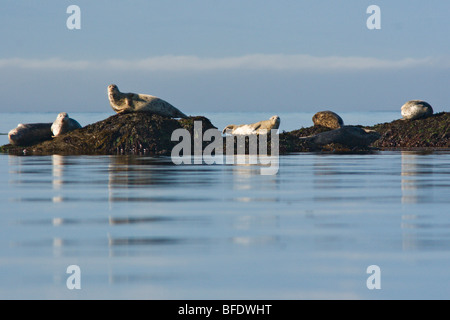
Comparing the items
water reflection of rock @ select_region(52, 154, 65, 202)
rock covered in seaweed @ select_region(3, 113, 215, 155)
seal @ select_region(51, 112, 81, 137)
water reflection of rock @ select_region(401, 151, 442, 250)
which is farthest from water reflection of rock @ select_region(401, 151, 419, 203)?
seal @ select_region(51, 112, 81, 137)

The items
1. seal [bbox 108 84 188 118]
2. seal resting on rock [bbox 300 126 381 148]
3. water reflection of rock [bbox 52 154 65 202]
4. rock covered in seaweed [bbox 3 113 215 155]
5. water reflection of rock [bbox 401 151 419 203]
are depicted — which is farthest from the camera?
seal resting on rock [bbox 300 126 381 148]

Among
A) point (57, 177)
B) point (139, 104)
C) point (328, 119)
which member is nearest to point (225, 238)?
point (57, 177)

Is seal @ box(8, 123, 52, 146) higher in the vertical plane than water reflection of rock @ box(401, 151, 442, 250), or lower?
higher

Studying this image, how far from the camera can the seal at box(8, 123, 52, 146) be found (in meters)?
27.8

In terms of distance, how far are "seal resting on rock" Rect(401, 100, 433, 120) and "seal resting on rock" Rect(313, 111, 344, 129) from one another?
9.06 ft

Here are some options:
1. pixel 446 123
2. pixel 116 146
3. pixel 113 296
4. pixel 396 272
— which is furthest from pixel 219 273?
pixel 446 123

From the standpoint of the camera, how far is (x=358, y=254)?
19.9ft

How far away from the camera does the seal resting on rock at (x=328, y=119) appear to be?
32969 mm

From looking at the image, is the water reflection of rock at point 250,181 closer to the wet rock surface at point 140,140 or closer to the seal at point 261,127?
the wet rock surface at point 140,140

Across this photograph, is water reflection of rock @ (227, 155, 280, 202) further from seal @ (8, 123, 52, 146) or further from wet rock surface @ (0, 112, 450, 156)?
seal @ (8, 123, 52, 146)

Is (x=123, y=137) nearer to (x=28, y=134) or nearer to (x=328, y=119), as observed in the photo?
(x=28, y=134)
